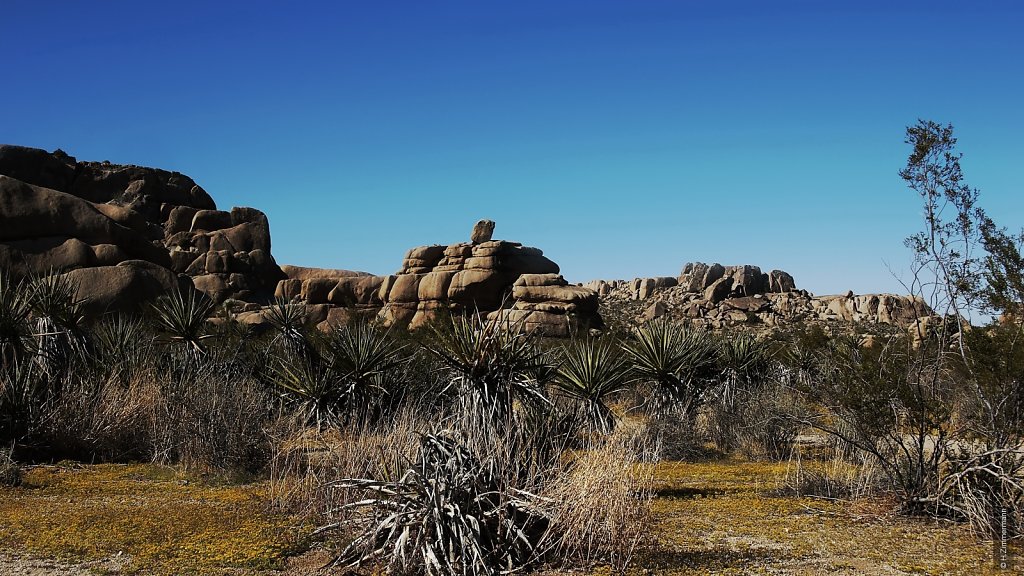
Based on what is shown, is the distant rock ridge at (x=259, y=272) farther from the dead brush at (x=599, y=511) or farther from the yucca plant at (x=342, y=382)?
the dead brush at (x=599, y=511)

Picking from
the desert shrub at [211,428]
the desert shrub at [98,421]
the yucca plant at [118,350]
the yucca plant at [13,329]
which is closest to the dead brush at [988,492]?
the desert shrub at [211,428]

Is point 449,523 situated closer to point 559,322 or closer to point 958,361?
point 958,361

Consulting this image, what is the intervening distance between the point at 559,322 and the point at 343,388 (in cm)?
2305

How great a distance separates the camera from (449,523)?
6887 mm

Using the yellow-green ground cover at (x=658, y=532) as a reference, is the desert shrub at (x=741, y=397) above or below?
above

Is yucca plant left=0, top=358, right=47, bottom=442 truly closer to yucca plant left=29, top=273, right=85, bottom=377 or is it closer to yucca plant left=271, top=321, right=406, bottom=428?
yucca plant left=29, top=273, right=85, bottom=377

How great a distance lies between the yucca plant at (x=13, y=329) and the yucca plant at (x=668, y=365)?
12653mm

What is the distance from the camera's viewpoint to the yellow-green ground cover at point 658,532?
7.44 meters

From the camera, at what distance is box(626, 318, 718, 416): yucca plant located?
17297 millimetres

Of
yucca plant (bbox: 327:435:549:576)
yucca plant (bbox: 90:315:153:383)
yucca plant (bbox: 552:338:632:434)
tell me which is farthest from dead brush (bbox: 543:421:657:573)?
yucca plant (bbox: 90:315:153:383)

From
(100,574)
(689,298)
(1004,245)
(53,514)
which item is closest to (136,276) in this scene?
(53,514)

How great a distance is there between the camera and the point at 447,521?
6.95 metres

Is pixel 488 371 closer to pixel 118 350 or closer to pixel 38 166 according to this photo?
pixel 118 350

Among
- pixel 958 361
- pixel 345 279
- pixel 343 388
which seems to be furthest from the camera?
pixel 345 279
